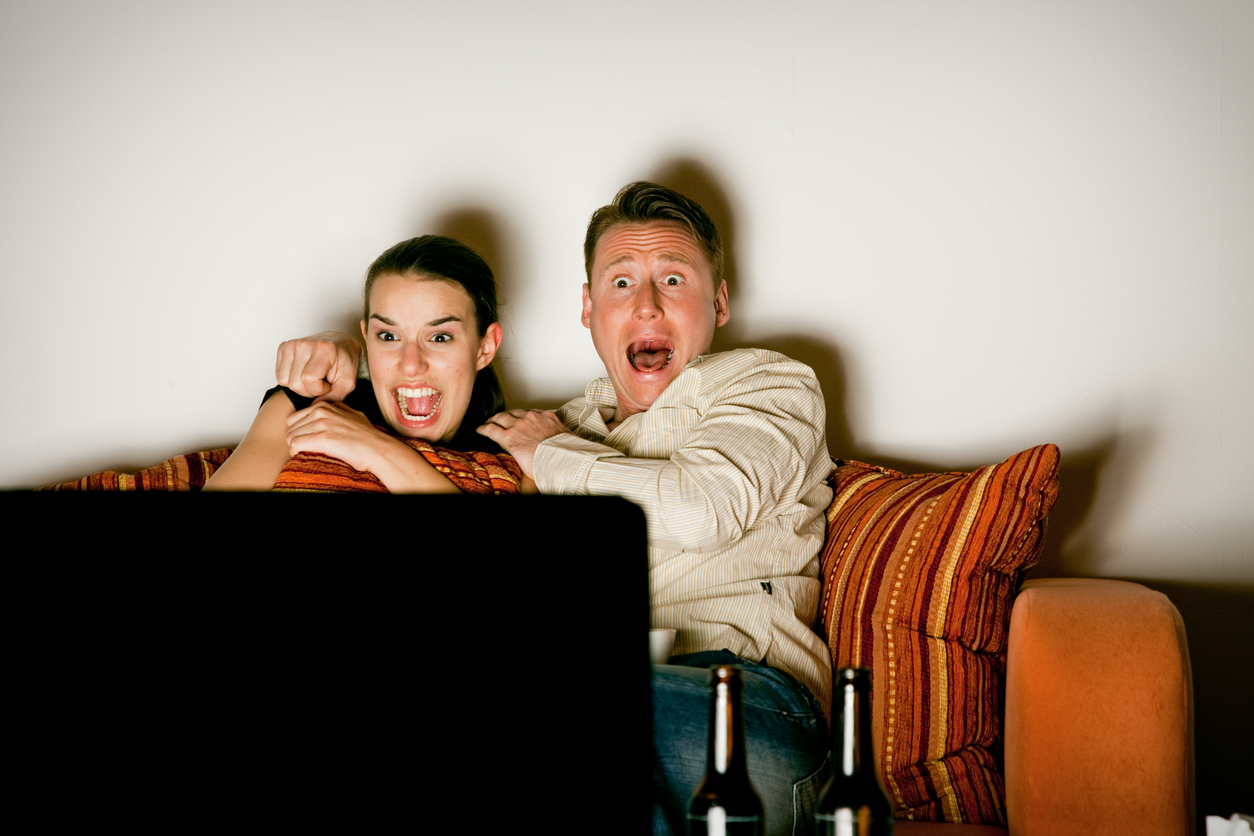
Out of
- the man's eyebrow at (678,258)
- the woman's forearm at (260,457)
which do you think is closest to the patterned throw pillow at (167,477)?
the woman's forearm at (260,457)

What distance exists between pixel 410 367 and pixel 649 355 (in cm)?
48

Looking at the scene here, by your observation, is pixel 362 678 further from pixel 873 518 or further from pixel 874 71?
pixel 874 71

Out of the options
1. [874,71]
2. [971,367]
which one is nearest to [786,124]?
[874,71]

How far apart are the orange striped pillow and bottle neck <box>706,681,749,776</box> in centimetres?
66

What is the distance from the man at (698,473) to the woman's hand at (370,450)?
155mm

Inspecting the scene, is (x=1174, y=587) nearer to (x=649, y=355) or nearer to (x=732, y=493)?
(x=732, y=493)

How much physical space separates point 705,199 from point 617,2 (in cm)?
52

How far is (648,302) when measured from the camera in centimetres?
171

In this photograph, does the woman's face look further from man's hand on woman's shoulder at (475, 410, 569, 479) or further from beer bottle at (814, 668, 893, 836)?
beer bottle at (814, 668, 893, 836)

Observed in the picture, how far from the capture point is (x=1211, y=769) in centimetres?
172

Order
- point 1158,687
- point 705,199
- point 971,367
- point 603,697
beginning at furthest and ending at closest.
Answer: point 705,199 → point 971,367 → point 1158,687 → point 603,697

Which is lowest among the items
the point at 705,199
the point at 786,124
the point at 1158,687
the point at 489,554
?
the point at 1158,687

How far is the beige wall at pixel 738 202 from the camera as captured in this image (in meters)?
1.78

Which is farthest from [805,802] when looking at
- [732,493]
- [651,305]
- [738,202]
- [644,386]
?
[738,202]
